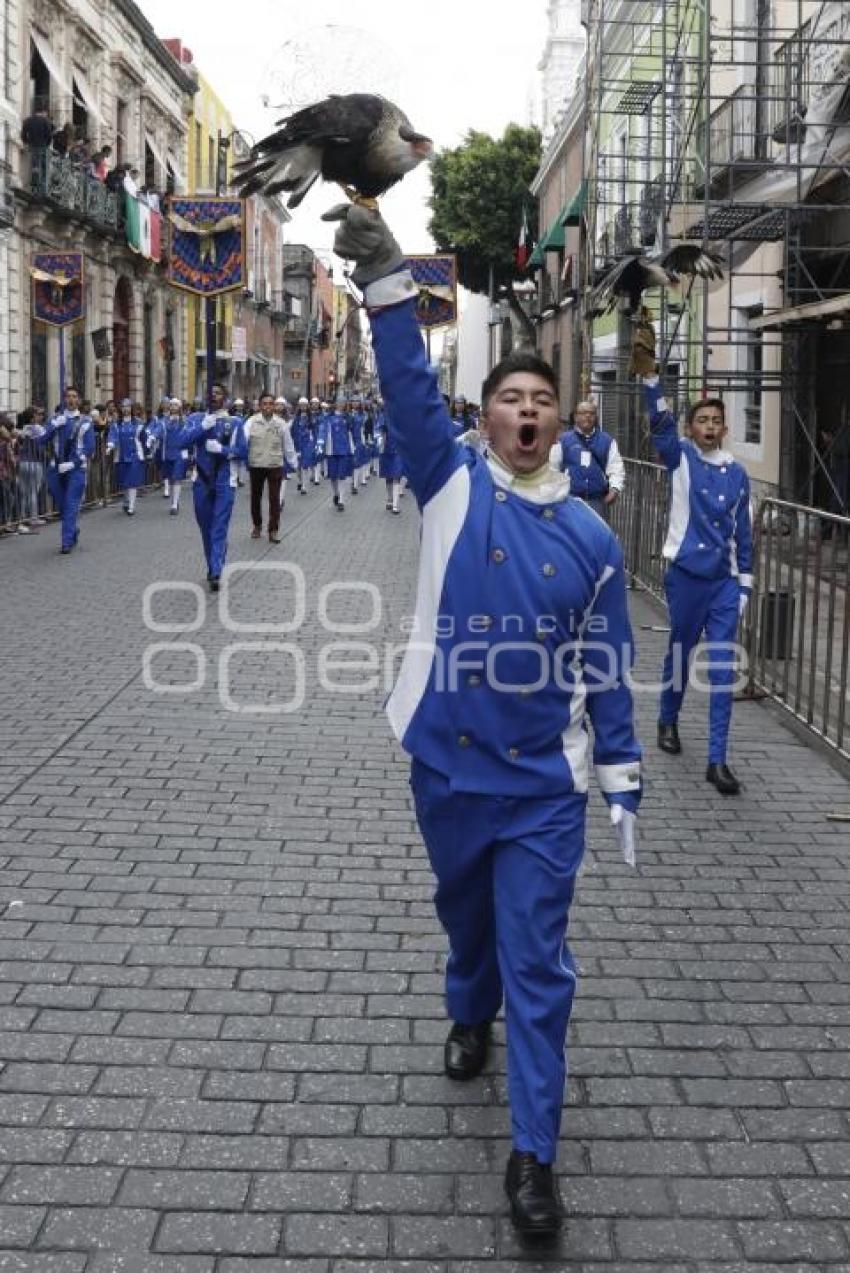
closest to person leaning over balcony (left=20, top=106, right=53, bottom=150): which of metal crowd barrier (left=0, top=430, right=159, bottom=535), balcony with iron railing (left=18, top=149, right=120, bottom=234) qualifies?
balcony with iron railing (left=18, top=149, right=120, bottom=234)

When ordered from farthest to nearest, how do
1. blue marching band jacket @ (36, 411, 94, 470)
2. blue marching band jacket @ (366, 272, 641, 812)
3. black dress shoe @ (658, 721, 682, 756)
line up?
blue marching band jacket @ (36, 411, 94, 470)
black dress shoe @ (658, 721, 682, 756)
blue marching band jacket @ (366, 272, 641, 812)

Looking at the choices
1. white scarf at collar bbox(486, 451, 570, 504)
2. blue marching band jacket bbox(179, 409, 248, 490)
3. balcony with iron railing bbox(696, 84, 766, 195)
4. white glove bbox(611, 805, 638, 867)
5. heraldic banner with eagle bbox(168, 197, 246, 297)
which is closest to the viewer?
white scarf at collar bbox(486, 451, 570, 504)

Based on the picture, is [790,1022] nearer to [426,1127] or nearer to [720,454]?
[426,1127]

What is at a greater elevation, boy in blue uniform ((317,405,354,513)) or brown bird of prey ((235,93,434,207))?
brown bird of prey ((235,93,434,207))

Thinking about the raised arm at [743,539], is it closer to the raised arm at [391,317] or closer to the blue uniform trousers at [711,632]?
the blue uniform trousers at [711,632]

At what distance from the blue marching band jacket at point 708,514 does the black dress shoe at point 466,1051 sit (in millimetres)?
3709

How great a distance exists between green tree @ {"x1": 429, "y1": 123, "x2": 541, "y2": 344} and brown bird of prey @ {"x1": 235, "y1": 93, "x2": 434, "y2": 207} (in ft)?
155

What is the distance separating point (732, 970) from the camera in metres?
4.71

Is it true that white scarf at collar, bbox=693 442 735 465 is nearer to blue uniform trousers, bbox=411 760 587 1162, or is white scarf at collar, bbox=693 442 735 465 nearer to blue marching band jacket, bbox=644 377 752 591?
blue marching band jacket, bbox=644 377 752 591

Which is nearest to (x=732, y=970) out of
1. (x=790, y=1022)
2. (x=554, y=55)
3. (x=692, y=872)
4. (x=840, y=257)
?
(x=790, y=1022)

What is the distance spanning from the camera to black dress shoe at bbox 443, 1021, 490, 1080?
3.93 metres

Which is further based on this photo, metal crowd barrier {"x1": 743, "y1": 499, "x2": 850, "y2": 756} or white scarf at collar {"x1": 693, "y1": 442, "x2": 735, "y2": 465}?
metal crowd barrier {"x1": 743, "y1": 499, "x2": 850, "y2": 756}

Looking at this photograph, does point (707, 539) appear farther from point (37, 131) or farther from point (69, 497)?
point (37, 131)

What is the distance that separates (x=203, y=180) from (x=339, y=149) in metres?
47.0
